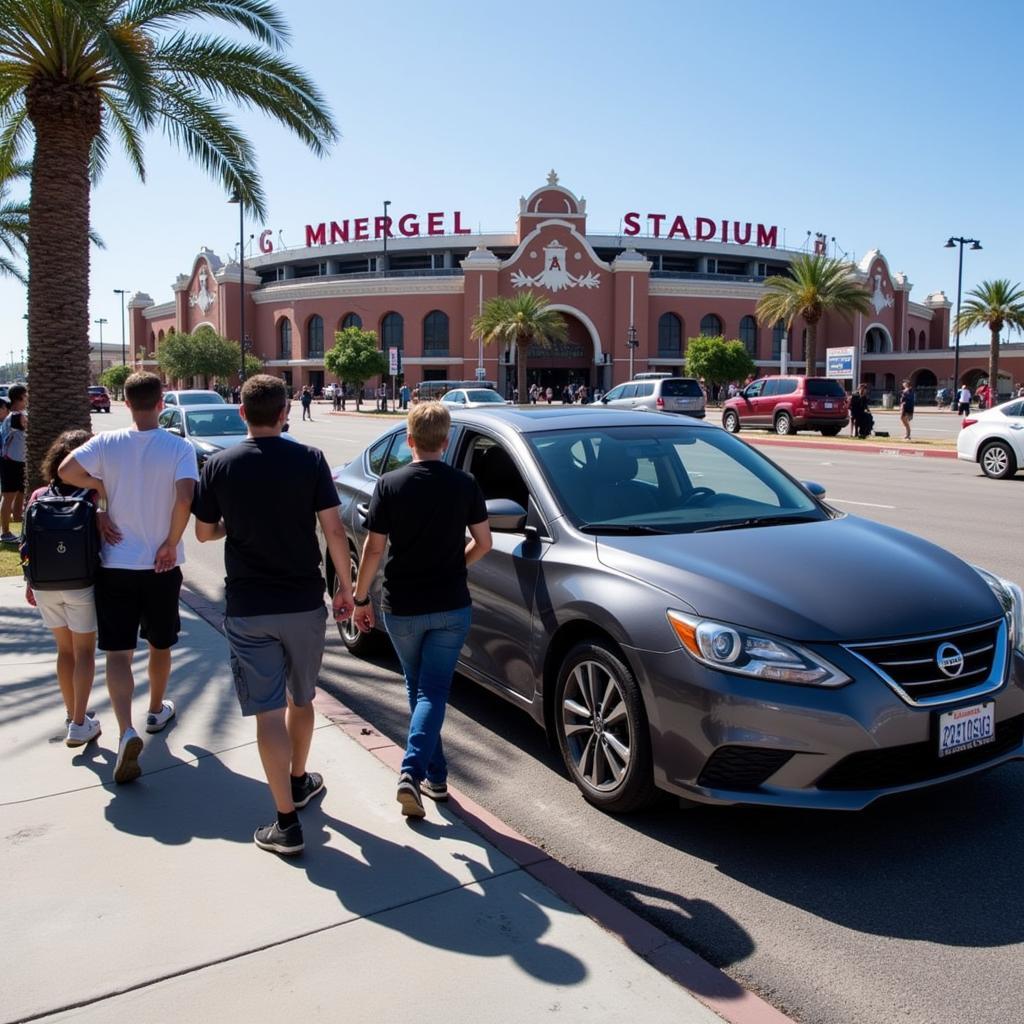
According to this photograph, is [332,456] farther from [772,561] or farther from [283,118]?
[772,561]

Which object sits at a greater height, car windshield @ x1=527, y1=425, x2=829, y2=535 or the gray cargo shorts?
car windshield @ x1=527, y1=425, x2=829, y2=535

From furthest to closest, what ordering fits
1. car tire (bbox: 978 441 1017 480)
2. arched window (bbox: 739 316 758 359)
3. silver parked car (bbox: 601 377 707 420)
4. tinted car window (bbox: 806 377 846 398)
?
arched window (bbox: 739 316 758 359), silver parked car (bbox: 601 377 707 420), tinted car window (bbox: 806 377 846 398), car tire (bbox: 978 441 1017 480)

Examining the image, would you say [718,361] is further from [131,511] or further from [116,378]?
[131,511]

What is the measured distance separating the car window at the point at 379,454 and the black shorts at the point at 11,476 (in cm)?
650

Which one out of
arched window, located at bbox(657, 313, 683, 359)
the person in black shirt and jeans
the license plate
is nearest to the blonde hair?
the person in black shirt and jeans

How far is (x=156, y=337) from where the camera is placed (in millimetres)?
104875

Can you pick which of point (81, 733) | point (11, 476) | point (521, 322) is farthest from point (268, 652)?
point (521, 322)

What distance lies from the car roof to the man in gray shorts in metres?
1.74

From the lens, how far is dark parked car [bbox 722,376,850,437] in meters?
31.9

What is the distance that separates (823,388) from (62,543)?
99.6ft

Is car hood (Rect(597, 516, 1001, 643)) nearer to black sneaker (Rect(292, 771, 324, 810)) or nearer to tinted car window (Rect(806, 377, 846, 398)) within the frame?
black sneaker (Rect(292, 771, 324, 810))

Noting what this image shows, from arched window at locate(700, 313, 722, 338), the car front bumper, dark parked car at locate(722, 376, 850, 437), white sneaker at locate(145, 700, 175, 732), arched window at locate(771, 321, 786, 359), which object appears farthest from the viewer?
arched window at locate(771, 321, 786, 359)

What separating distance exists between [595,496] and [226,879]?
2427 mm

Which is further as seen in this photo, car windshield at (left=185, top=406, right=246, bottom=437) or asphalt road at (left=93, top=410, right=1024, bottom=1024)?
car windshield at (left=185, top=406, right=246, bottom=437)
